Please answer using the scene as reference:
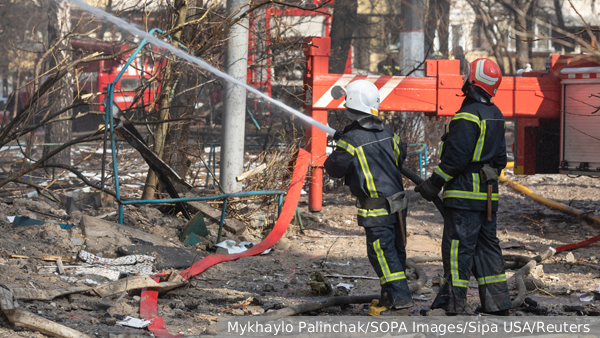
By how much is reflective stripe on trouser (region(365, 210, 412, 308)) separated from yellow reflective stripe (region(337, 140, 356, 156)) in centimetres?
51

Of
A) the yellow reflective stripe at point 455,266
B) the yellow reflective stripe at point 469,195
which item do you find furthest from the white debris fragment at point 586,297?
the yellow reflective stripe at point 469,195

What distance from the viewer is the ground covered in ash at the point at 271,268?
3658 millimetres

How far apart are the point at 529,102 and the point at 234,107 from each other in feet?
11.2

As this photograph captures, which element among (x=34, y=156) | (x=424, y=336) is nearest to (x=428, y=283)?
(x=424, y=336)

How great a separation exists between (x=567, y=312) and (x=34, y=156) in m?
11.3

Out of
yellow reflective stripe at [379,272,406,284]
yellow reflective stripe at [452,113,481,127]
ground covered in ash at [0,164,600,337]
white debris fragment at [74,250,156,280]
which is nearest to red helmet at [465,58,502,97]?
yellow reflective stripe at [452,113,481,127]

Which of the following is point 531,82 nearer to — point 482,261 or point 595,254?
point 595,254

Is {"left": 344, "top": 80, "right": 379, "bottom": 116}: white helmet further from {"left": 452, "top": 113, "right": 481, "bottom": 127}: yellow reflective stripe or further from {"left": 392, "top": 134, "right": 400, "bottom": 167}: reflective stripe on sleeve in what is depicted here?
{"left": 452, "top": 113, "right": 481, "bottom": 127}: yellow reflective stripe

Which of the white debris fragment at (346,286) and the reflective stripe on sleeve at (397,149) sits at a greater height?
the reflective stripe on sleeve at (397,149)

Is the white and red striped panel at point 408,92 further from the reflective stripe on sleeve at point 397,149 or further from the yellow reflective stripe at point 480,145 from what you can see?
the yellow reflective stripe at point 480,145

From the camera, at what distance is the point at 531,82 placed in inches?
259

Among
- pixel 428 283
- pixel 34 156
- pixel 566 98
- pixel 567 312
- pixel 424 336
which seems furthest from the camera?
pixel 34 156

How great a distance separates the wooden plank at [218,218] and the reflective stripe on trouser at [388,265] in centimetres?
263

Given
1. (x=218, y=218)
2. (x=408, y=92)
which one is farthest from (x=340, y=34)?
(x=218, y=218)
